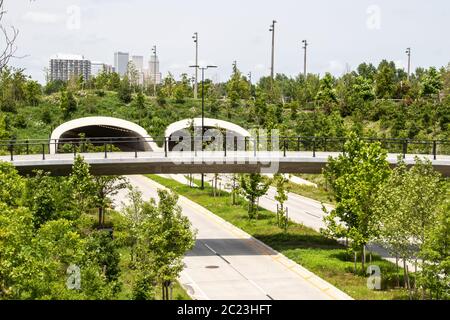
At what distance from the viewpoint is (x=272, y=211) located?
46469 mm

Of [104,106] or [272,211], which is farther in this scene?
[104,106]

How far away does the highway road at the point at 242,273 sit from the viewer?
2534cm

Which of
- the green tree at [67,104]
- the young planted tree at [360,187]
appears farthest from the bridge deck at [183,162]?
the green tree at [67,104]

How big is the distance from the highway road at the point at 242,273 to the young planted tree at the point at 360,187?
3107 millimetres

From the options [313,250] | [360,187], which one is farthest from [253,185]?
[360,187]

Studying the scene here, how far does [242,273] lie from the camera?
95.1ft

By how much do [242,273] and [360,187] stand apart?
25.5 ft

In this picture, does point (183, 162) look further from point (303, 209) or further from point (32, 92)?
point (32, 92)

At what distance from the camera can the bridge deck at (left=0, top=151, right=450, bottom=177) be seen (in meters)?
31.7

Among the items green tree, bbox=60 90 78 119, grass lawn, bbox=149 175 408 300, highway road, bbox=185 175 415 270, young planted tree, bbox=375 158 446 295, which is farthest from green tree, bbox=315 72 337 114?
young planted tree, bbox=375 158 446 295

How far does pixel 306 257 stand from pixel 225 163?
7254mm
